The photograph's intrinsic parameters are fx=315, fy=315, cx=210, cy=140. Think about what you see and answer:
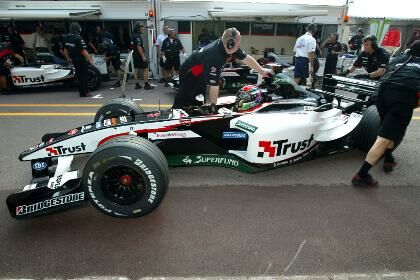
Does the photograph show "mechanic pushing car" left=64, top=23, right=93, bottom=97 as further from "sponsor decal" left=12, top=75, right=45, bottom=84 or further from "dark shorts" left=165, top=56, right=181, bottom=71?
"dark shorts" left=165, top=56, right=181, bottom=71

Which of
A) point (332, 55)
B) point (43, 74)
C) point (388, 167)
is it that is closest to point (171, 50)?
point (43, 74)

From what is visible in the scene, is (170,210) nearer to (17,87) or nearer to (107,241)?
(107,241)

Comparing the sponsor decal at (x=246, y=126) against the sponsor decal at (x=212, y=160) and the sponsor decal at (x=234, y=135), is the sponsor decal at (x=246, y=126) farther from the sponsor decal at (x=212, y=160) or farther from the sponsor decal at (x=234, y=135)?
the sponsor decal at (x=212, y=160)

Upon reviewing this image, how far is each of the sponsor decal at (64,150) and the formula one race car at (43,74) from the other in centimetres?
586

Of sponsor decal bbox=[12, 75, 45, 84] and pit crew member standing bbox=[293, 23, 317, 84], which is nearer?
pit crew member standing bbox=[293, 23, 317, 84]

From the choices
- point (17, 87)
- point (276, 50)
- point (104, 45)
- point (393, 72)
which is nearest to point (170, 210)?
point (393, 72)

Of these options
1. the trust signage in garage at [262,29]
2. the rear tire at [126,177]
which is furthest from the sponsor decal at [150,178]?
the trust signage in garage at [262,29]

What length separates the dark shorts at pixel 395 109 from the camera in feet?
11.0

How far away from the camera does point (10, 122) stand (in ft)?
19.6

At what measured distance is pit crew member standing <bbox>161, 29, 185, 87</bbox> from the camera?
9344mm

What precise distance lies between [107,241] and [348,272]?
1.96 meters

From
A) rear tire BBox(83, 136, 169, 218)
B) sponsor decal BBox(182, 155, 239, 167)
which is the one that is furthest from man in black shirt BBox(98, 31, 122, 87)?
rear tire BBox(83, 136, 169, 218)

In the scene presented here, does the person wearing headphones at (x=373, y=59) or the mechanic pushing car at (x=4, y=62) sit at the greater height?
the person wearing headphones at (x=373, y=59)

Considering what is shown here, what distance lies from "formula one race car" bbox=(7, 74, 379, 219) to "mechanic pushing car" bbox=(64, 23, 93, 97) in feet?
13.8
